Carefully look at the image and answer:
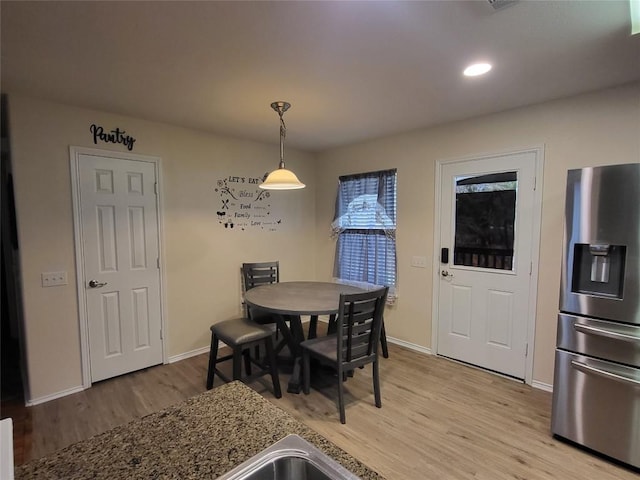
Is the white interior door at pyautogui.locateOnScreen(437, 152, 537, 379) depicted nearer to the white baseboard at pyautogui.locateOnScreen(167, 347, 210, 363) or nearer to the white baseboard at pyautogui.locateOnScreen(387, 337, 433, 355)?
the white baseboard at pyautogui.locateOnScreen(387, 337, 433, 355)

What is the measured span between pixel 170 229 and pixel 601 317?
356 cm

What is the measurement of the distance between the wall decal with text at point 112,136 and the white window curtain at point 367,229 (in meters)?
2.41

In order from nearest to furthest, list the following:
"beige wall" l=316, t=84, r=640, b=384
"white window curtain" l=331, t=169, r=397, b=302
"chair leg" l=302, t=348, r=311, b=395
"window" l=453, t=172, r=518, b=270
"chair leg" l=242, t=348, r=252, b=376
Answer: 1. "beige wall" l=316, t=84, r=640, b=384
2. "chair leg" l=302, t=348, r=311, b=395
3. "window" l=453, t=172, r=518, b=270
4. "chair leg" l=242, t=348, r=252, b=376
5. "white window curtain" l=331, t=169, r=397, b=302

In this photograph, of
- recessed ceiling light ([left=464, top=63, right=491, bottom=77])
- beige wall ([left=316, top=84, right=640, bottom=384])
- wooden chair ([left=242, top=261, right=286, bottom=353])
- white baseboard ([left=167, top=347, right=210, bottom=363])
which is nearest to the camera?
recessed ceiling light ([left=464, top=63, right=491, bottom=77])

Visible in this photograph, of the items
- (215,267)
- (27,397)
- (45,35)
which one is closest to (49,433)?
(27,397)

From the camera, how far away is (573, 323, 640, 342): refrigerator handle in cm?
187

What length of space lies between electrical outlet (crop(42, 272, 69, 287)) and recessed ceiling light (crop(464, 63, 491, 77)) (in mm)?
3445

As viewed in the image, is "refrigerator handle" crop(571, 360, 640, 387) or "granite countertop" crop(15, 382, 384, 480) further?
"refrigerator handle" crop(571, 360, 640, 387)

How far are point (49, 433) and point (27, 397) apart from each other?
1.96 feet

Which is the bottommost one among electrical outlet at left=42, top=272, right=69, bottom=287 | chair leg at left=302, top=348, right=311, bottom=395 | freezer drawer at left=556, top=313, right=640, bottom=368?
chair leg at left=302, top=348, right=311, bottom=395

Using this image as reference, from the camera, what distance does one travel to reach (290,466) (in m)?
0.88

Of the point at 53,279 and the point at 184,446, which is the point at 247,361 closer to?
the point at 53,279

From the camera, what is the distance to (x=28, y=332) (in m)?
2.56

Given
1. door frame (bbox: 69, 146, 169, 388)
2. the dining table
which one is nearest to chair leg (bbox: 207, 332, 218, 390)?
the dining table
